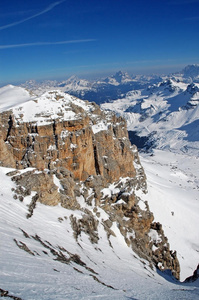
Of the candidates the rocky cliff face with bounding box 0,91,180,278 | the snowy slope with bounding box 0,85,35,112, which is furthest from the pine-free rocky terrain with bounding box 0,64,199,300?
the snowy slope with bounding box 0,85,35,112

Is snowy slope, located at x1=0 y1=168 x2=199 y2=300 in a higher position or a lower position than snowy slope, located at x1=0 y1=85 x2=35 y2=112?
lower

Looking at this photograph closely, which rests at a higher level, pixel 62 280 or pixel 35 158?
pixel 35 158

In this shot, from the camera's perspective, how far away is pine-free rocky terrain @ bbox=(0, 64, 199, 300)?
18273 millimetres

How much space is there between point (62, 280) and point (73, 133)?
43.0m

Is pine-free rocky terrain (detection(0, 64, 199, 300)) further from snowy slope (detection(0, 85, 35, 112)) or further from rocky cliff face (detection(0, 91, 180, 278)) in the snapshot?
snowy slope (detection(0, 85, 35, 112))

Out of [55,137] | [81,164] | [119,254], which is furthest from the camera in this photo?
[81,164]

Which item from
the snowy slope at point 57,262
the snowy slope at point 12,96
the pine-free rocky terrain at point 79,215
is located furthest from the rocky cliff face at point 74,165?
the snowy slope at point 57,262

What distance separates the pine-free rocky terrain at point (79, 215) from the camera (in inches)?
719

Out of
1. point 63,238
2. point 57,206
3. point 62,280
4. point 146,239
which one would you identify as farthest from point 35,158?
point 62,280

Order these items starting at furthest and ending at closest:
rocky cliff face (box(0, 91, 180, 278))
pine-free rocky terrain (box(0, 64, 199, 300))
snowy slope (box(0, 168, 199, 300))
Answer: rocky cliff face (box(0, 91, 180, 278)) → pine-free rocky terrain (box(0, 64, 199, 300)) → snowy slope (box(0, 168, 199, 300))

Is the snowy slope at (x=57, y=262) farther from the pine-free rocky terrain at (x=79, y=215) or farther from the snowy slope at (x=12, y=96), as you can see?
the snowy slope at (x=12, y=96)

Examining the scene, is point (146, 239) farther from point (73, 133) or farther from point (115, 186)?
point (73, 133)

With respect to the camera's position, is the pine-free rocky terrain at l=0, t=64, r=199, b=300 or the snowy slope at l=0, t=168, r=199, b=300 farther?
the pine-free rocky terrain at l=0, t=64, r=199, b=300

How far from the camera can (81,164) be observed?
58812 millimetres
